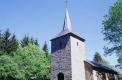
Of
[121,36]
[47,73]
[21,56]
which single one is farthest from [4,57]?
[121,36]

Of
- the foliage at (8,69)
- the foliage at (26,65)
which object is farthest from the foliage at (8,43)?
the foliage at (8,69)

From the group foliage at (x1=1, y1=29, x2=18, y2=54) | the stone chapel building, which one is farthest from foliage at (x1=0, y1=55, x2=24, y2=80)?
the stone chapel building

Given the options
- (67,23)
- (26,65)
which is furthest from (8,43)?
(67,23)

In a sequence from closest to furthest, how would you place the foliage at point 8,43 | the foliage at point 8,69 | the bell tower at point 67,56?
the bell tower at point 67,56
the foliage at point 8,69
the foliage at point 8,43

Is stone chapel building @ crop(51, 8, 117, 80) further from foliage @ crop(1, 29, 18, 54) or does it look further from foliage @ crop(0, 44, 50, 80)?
foliage @ crop(1, 29, 18, 54)

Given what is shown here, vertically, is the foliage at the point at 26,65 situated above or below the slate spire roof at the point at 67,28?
below

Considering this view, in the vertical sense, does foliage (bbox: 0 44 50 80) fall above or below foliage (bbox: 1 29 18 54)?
below

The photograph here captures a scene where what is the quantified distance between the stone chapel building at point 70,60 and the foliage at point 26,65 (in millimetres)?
13645

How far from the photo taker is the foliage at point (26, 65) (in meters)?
42.2

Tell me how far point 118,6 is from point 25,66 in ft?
80.6

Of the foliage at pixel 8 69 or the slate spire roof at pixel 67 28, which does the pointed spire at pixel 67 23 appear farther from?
the foliage at pixel 8 69

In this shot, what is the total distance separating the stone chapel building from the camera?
96.0ft

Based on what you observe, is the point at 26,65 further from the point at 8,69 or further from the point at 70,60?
the point at 70,60

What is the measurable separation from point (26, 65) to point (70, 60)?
19512mm
